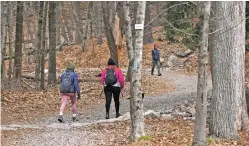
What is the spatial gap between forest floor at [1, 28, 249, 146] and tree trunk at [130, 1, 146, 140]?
0.29 m

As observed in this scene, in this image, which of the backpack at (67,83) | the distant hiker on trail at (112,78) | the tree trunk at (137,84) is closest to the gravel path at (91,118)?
the backpack at (67,83)

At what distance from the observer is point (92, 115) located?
46.5 feet

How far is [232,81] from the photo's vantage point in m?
9.26

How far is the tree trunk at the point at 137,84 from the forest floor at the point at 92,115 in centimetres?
29

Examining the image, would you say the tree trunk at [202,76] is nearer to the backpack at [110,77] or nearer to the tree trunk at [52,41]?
the backpack at [110,77]

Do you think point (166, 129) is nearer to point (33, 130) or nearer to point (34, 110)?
point (33, 130)

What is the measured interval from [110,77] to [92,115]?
100 inches

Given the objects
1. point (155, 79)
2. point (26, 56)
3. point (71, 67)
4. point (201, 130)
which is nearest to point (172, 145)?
point (201, 130)

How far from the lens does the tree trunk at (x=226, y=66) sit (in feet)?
29.8

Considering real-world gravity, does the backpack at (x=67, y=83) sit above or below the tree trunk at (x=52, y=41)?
below

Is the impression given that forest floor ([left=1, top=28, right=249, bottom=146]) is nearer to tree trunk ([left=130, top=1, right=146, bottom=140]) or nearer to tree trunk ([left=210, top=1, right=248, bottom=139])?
tree trunk ([left=130, top=1, right=146, bottom=140])

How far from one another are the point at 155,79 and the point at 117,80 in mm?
10948

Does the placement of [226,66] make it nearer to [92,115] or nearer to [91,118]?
[91,118]

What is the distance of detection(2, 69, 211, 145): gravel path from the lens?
9742 mm
